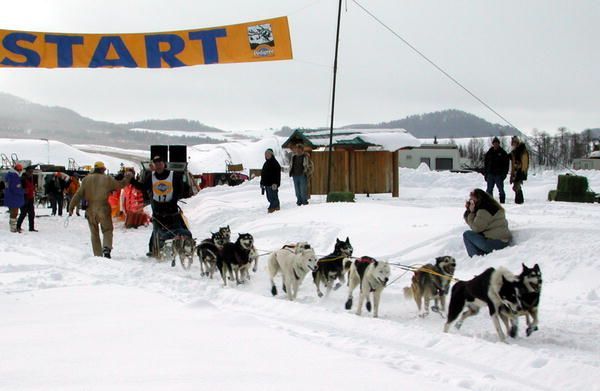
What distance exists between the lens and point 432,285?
19.3 ft

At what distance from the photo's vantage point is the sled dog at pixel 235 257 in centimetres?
749

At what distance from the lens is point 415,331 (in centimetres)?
464

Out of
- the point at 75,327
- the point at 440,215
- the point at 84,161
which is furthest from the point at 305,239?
the point at 84,161

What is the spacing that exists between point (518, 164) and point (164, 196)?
6.52m

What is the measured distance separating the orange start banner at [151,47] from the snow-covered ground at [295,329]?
17.5ft

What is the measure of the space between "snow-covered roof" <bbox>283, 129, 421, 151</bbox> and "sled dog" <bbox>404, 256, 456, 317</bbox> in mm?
10831

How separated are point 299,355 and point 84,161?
79.9 m

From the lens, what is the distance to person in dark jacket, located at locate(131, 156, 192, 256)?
9.16 m

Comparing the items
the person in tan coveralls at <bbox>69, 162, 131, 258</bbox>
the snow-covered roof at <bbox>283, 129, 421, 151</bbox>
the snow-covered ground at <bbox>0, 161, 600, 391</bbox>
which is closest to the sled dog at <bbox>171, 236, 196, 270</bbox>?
the snow-covered ground at <bbox>0, 161, 600, 391</bbox>

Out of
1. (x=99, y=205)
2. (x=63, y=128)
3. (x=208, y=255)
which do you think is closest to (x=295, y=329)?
(x=208, y=255)

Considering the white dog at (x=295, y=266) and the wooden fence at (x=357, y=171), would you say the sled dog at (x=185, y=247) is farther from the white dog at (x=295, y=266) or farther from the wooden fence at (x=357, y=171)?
the wooden fence at (x=357, y=171)

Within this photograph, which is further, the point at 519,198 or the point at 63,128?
the point at 63,128

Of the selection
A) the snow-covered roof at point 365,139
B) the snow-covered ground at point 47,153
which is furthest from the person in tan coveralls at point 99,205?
the snow-covered ground at point 47,153

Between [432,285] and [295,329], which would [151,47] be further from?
[295,329]
